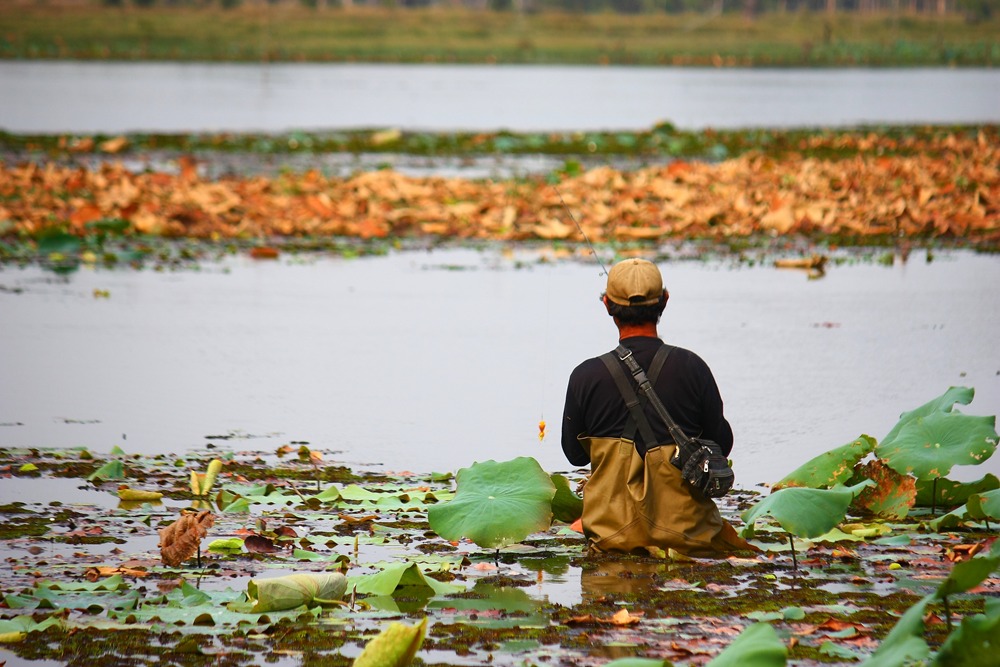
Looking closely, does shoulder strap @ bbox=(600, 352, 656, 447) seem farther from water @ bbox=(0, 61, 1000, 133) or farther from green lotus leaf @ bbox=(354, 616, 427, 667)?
water @ bbox=(0, 61, 1000, 133)

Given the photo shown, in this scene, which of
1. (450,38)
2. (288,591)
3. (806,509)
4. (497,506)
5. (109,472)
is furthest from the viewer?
(450,38)

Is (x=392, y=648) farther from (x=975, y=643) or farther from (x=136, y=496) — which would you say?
(x=136, y=496)

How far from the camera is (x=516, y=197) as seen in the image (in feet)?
66.5

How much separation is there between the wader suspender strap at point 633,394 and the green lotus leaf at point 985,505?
1.35 meters

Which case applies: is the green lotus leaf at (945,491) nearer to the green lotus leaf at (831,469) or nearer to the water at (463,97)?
the green lotus leaf at (831,469)

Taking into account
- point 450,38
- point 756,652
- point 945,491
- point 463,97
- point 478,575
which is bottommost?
point 478,575

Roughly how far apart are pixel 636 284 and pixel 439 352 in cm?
512

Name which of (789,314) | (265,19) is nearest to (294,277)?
(789,314)

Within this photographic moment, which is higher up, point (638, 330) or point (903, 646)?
point (638, 330)

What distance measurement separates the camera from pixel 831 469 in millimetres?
6473

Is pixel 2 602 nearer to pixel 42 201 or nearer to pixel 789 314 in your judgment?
pixel 789 314

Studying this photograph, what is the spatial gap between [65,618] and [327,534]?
1.41 meters

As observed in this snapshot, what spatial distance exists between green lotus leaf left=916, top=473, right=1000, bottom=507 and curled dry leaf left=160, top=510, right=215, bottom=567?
3.11 meters

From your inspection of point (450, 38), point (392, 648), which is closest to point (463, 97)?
point (450, 38)
